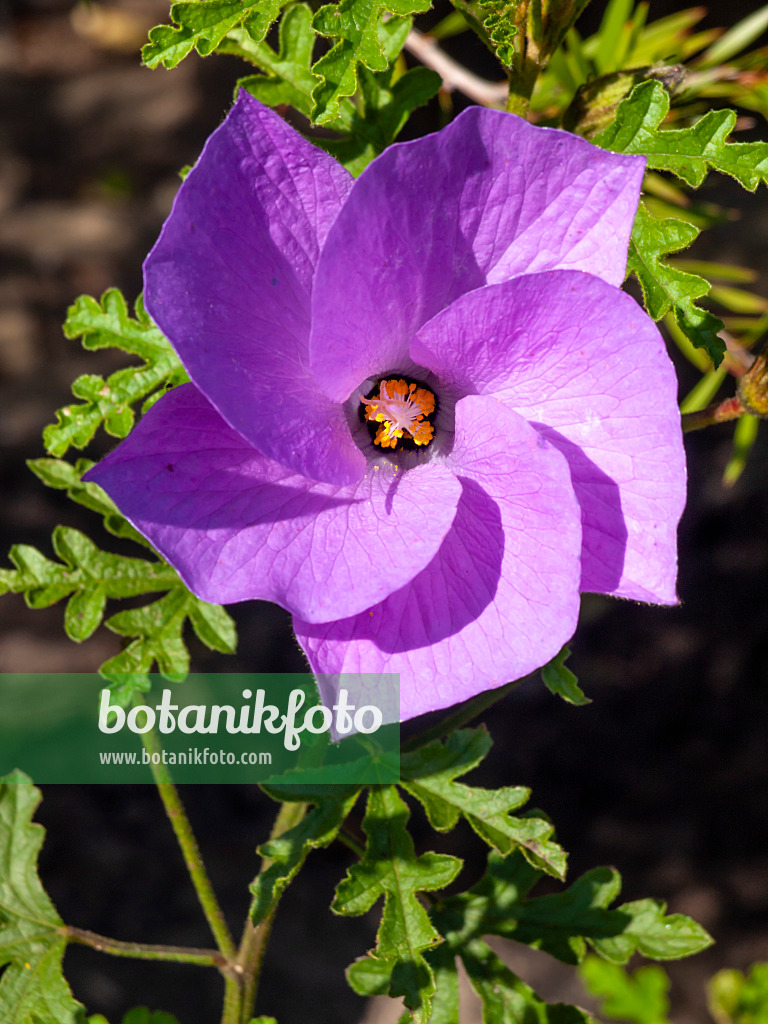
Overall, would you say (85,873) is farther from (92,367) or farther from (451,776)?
(451,776)

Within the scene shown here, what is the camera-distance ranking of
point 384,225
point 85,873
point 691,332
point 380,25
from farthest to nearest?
point 85,873 → point 380,25 → point 691,332 → point 384,225

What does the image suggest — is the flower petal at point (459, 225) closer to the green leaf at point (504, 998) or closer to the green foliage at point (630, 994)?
the green foliage at point (630, 994)

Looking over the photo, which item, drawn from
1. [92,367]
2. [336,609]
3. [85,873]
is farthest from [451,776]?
[92,367]

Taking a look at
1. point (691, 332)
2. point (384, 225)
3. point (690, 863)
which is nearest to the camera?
point (384, 225)

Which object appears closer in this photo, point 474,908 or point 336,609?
point 336,609

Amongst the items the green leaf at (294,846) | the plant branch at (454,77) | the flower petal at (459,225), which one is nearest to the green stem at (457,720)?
the green leaf at (294,846)

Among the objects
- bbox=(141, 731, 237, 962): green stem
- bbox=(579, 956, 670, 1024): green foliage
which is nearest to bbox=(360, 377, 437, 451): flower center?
bbox=(141, 731, 237, 962): green stem

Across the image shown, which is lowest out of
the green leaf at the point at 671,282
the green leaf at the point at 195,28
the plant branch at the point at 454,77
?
the green leaf at the point at 671,282

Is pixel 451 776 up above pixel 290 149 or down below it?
below
